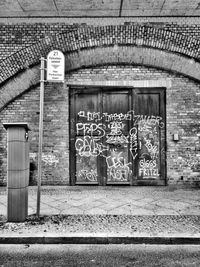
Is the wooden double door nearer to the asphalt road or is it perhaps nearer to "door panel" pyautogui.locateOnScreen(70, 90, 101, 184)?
"door panel" pyautogui.locateOnScreen(70, 90, 101, 184)

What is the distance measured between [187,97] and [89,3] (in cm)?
395

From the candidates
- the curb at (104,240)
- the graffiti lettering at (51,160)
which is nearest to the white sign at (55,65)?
the curb at (104,240)

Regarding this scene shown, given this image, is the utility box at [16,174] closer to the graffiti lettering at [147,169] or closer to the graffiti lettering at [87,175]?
the graffiti lettering at [87,175]

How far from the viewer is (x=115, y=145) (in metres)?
7.95

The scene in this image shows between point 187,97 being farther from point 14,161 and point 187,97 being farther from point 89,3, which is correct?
point 14,161

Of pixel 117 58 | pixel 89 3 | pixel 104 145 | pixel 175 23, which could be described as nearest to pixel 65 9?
pixel 89 3

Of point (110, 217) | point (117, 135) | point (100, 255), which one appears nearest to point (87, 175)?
point (117, 135)

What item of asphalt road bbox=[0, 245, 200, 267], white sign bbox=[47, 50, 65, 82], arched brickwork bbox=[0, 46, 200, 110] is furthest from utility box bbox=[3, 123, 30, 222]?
arched brickwork bbox=[0, 46, 200, 110]

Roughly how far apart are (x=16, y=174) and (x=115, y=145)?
3.82m

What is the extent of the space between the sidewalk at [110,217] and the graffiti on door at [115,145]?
2.46 feet

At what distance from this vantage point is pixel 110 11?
24.5 ft

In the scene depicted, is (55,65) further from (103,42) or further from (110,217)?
(110,217)

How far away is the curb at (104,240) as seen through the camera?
160 inches

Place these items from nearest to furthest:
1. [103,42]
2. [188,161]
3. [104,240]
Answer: [104,240]
[103,42]
[188,161]
